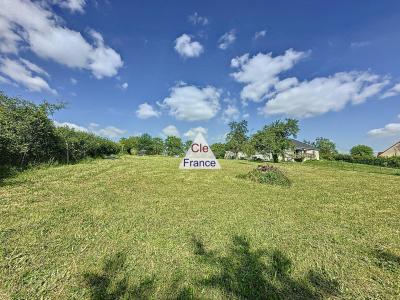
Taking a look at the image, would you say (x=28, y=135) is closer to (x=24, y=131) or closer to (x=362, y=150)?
(x=24, y=131)

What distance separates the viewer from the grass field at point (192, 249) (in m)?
2.58

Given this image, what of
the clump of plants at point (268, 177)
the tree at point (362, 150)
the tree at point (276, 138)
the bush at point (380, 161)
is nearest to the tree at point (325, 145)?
the tree at point (362, 150)

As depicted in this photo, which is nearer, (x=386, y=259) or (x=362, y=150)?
(x=386, y=259)

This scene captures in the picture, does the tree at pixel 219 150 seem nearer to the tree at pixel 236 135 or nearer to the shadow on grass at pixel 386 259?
the tree at pixel 236 135

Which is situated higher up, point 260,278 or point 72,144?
point 72,144

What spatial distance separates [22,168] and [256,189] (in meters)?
11.5

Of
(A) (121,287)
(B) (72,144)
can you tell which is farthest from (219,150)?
(A) (121,287)

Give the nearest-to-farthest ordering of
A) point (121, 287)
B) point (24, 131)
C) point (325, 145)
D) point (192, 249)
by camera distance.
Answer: point (121, 287) → point (192, 249) → point (24, 131) → point (325, 145)

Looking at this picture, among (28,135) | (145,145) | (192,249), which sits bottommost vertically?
(192,249)

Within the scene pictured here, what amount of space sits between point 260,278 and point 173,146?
72.7m

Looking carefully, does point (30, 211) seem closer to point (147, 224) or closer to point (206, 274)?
point (147, 224)

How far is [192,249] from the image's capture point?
11.4ft

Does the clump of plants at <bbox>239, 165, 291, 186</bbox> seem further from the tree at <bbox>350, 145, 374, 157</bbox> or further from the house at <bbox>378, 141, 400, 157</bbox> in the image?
the tree at <bbox>350, 145, 374, 157</bbox>

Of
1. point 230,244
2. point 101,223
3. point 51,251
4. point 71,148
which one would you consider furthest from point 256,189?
point 71,148
